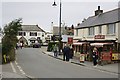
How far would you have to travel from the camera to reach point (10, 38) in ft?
135

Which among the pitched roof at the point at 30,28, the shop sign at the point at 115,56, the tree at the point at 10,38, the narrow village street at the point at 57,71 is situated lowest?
the narrow village street at the point at 57,71

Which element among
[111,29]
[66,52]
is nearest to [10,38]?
[66,52]

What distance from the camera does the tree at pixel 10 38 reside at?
37.1 meters

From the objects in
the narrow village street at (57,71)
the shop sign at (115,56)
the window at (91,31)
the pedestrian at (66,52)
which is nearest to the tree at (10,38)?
the pedestrian at (66,52)

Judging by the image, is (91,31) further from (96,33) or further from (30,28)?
(30,28)

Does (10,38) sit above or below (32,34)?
below

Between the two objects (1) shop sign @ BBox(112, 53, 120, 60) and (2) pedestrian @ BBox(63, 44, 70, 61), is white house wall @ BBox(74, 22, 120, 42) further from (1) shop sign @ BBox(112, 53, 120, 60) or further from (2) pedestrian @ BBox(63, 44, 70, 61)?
(2) pedestrian @ BBox(63, 44, 70, 61)

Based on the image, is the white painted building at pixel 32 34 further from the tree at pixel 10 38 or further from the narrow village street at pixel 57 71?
the narrow village street at pixel 57 71

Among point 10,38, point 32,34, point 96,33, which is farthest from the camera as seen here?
point 32,34

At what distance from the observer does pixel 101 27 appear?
44.3m

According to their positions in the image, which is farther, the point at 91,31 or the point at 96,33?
the point at 91,31

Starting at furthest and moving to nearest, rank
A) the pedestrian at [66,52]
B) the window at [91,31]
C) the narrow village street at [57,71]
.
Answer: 1. the window at [91,31]
2. the pedestrian at [66,52]
3. the narrow village street at [57,71]

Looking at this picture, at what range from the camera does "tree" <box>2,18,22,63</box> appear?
37.1 meters

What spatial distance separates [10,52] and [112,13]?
1557cm
